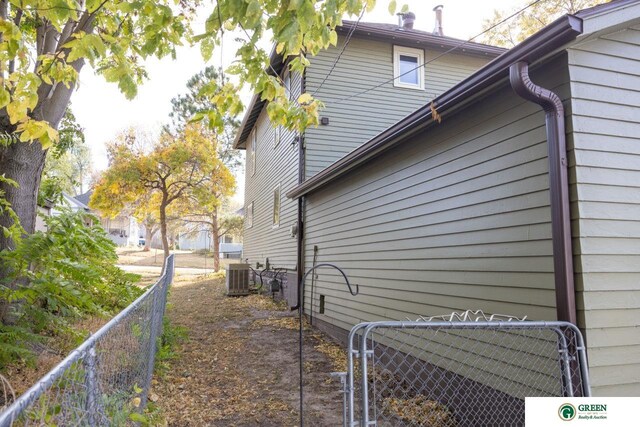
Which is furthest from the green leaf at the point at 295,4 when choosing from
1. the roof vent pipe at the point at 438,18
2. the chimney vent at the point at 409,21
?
the roof vent pipe at the point at 438,18

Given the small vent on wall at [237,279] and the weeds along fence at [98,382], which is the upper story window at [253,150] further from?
the weeds along fence at [98,382]

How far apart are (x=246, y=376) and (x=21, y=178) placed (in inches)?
142

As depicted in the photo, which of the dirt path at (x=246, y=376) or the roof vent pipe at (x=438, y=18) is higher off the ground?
the roof vent pipe at (x=438, y=18)

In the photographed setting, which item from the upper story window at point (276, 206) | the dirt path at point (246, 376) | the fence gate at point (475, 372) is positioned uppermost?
the upper story window at point (276, 206)

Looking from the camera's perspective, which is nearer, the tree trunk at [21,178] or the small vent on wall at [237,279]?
the tree trunk at [21,178]

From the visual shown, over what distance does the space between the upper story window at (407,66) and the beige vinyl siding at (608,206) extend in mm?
7411

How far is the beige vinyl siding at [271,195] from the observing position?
10711 mm

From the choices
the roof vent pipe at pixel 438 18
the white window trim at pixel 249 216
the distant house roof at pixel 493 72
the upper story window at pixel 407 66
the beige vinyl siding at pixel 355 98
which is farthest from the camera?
the white window trim at pixel 249 216

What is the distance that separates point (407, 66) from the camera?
35.0 feet

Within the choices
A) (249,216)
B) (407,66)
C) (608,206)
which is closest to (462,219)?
(608,206)

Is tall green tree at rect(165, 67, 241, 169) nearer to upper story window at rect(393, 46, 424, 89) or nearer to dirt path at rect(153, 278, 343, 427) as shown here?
upper story window at rect(393, 46, 424, 89)

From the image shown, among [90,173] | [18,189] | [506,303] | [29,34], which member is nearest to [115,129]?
[29,34]

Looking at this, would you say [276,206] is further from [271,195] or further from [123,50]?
[123,50]

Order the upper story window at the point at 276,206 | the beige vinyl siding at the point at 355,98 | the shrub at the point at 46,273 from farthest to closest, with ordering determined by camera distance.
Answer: the upper story window at the point at 276,206
the beige vinyl siding at the point at 355,98
the shrub at the point at 46,273
